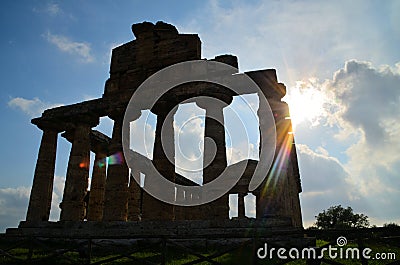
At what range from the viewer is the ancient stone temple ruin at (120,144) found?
19.3 meters

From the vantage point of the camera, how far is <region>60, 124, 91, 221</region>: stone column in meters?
22.2

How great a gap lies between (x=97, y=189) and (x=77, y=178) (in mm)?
4486

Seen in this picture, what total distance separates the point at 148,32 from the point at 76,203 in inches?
473

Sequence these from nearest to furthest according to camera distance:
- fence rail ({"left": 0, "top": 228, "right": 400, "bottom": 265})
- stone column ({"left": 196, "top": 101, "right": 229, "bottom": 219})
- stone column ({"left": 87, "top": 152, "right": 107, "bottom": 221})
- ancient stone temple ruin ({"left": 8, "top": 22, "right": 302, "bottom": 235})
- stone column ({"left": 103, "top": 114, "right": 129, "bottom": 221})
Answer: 1. fence rail ({"left": 0, "top": 228, "right": 400, "bottom": 265})
2. stone column ({"left": 196, "top": 101, "right": 229, "bottom": 219})
3. ancient stone temple ruin ({"left": 8, "top": 22, "right": 302, "bottom": 235})
4. stone column ({"left": 103, "top": 114, "right": 129, "bottom": 221})
5. stone column ({"left": 87, "top": 152, "right": 107, "bottom": 221})

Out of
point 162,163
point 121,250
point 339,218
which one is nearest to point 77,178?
point 162,163

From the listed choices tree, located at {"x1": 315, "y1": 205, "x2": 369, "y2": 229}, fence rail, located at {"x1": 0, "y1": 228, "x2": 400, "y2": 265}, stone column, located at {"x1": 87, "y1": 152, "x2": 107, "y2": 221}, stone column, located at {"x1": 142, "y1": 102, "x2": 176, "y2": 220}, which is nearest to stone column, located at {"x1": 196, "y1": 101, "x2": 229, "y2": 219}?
stone column, located at {"x1": 142, "y1": 102, "x2": 176, "y2": 220}

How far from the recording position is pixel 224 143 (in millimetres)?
20609

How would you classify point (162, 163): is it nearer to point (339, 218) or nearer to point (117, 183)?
point (117, 183)

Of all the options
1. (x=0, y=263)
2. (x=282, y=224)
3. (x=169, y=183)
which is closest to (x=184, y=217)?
(x=169, y=183)

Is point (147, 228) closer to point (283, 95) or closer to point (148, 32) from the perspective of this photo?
point (283, 95)

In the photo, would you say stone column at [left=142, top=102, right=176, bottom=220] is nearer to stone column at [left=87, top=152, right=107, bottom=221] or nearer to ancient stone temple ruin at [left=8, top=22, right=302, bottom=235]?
ancient stone temple ruin at [left=8, top=22, right=302, bottom=235]

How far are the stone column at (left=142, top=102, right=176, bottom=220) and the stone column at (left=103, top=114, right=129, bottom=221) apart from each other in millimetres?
1381

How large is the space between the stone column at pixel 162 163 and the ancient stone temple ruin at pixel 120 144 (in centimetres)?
6

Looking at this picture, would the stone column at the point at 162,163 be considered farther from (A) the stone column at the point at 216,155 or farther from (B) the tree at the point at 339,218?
(B) the tree at the point at 339,218
